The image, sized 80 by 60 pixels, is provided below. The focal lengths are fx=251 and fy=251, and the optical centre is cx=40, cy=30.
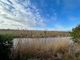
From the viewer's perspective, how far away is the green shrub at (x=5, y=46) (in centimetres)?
1336

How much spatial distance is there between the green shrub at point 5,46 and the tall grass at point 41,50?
579 millimetres

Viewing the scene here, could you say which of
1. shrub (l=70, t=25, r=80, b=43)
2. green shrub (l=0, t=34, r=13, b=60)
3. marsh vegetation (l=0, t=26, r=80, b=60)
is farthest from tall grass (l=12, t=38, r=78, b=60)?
shrub (l=70, t=25, r=80, b=43)

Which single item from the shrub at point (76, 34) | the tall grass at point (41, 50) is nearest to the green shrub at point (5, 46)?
the tall grass at point (41, 50)

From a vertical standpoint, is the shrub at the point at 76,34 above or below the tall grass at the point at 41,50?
above

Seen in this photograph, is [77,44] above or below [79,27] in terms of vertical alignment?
below

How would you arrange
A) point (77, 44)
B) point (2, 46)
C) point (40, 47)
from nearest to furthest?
point (2, 46)
point (40, 47)
point (77, 44)

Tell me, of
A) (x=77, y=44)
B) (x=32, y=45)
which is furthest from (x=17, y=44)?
(x=77, y=44)

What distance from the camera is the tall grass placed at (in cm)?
1436

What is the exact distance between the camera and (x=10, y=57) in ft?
45.3

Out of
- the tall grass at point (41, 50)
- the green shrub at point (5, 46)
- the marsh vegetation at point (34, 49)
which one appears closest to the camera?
the green shrub at point (5, 46)

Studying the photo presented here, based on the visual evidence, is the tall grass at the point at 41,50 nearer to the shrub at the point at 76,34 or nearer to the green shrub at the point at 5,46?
the green shrub at the point at 5,46

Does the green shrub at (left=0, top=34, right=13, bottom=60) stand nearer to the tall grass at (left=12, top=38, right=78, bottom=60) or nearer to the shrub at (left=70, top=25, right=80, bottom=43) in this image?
the tall grass at (left=12, top=38, right=78, bottom=60)

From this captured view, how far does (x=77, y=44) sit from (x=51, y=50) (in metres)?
3.35

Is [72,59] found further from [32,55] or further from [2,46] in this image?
[2,46]
